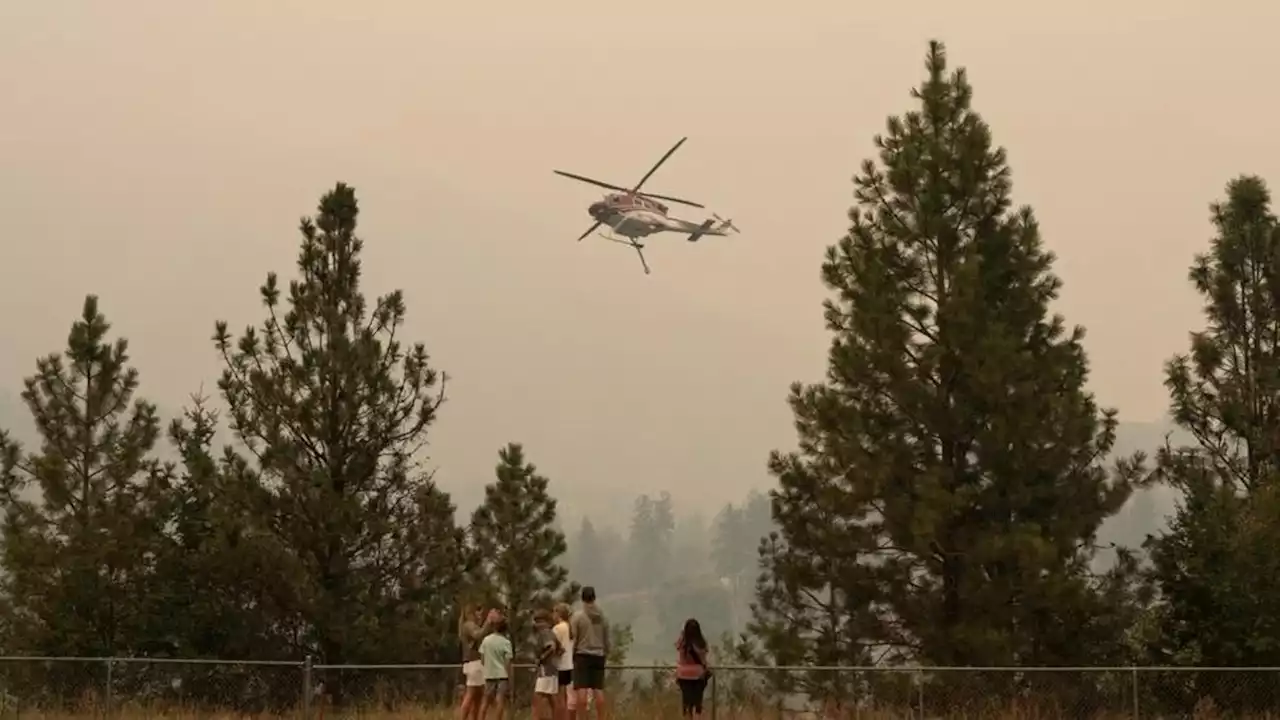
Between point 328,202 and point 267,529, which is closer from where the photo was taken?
point 267,529

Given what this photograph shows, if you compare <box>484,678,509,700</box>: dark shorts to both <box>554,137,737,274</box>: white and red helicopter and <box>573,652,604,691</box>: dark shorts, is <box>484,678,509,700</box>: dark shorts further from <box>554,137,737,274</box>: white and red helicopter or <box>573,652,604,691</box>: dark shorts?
<box>554,137,737,274</box>: white and red helicopter

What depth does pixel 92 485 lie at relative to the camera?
100 ft

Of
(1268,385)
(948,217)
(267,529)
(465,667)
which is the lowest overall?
(465,667)

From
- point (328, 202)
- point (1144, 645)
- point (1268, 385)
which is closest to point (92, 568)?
point (328, 202)

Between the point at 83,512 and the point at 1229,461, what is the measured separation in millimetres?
24064

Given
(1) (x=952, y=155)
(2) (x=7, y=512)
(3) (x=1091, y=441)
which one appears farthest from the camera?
(2) (x=7, y=512)

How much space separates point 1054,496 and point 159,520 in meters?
18.8

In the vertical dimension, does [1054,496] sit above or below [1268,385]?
below

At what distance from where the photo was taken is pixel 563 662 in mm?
17531

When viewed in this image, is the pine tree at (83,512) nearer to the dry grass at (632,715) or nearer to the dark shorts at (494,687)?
the dry grass at (632,715)

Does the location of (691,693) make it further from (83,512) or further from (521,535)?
(521,535)

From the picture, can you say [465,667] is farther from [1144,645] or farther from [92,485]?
[92,485]

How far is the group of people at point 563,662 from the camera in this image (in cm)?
1739

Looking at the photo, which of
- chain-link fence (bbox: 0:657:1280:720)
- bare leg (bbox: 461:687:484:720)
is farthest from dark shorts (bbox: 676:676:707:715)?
bare leg (bbox: 461:687:484:720)
